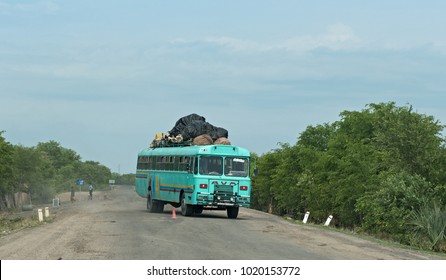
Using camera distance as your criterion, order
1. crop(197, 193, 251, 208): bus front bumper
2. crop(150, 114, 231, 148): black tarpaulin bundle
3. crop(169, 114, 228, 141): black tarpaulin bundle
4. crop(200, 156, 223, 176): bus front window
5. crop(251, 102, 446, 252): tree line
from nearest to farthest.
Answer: crop(251, 102, 446, 252): tree line → crop(197, 193, 251, 208): bus front bumper → crop(200, 156, 223, 176): bus front window → crop(150, 114, 231, 148): black tarpaulin bundle → crop(169, 114, 228, 141): black tarpaulin bundle

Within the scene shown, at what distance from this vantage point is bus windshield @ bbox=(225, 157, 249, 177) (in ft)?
113

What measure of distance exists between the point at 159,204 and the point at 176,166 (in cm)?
546

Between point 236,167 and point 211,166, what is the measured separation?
1.21 m

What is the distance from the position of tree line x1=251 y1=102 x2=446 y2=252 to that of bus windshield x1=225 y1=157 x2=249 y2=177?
5950 millimetres

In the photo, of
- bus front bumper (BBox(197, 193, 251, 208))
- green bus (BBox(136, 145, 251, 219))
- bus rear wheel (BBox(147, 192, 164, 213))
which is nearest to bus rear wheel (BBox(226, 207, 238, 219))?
green bus (BBox(136, 145, 251, 219))

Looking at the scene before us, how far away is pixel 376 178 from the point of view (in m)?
41.3

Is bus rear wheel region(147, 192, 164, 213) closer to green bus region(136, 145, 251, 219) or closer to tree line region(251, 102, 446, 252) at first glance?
green bus region(136, 145, 251, 219)

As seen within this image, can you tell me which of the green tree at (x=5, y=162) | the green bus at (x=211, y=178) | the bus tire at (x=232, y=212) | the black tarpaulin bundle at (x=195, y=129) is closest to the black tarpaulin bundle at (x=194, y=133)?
the black tarpaulin bundle at (x=195, y=129)

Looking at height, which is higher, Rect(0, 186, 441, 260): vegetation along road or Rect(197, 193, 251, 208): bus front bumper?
Rect(197, 193, 251, 208): bus front bumper

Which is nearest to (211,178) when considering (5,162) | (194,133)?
(194,133)

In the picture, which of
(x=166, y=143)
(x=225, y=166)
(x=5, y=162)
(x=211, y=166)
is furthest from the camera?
(x=5, y=162)

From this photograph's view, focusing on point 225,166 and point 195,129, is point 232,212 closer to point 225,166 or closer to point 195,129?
point 225,166

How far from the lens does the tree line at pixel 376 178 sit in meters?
31.5

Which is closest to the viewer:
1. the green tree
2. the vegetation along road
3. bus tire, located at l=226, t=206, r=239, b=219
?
the vegetation along road
